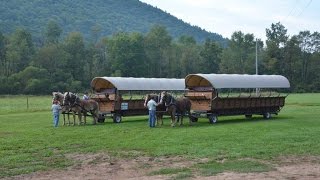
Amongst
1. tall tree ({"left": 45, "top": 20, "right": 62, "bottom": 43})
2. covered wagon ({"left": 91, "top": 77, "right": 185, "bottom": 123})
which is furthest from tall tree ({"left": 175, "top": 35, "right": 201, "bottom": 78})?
covered wagon ({"left": 91, "top": 77, "right": 185, "bottom": 123})

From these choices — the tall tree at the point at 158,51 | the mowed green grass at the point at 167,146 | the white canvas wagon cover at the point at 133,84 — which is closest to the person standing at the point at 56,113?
the mowed green grass at the point at 167,146

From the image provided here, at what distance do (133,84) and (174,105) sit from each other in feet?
18.9

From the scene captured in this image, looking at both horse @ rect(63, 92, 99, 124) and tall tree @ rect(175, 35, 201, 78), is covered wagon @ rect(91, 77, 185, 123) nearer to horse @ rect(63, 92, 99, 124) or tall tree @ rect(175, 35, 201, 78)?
horse @ rect(63, 92, 99, 124)

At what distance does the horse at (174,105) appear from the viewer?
25.8 meters

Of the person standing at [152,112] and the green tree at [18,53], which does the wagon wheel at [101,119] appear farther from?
the green tree at [18,53]

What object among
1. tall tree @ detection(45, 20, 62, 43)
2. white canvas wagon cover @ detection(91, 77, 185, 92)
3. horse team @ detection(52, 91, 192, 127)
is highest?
tall tree @ detection(45, 20, 62, 43)

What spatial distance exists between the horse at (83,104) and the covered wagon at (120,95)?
136 centimetres

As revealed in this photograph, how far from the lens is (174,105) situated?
85.1 feet

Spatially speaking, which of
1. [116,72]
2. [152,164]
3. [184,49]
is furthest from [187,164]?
[184,49]

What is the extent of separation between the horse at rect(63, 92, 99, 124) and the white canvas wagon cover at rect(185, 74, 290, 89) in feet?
19.6

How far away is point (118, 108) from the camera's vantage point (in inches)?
1171

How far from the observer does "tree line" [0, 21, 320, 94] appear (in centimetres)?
10344

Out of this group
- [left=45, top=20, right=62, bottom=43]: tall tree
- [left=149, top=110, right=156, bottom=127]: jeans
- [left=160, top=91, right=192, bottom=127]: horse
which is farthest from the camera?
[left=45, top=20, right=62, bottom=43]: tall tree

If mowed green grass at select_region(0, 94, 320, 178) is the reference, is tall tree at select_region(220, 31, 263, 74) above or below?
above
